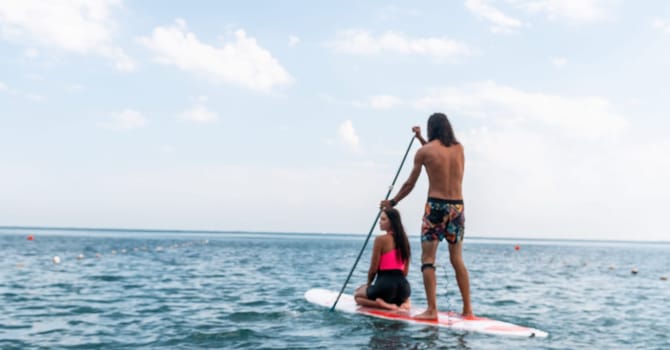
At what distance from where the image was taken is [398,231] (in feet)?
31.9

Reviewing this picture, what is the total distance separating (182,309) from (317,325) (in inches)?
148

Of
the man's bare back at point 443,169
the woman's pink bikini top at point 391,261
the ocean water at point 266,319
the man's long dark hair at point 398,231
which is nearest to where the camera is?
the ocean water at point 266,319

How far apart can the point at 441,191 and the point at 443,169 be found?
32 cm

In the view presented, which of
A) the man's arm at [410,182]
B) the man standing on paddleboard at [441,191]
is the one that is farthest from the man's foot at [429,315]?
the man's arm at [410,182]

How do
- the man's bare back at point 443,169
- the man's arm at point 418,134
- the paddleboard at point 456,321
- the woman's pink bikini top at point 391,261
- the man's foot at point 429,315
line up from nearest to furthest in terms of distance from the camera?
the man's bare back at point 443,169
the paddleboard at point 456,321
the man's foot at point 429,315
the man's arm at point 418,134
the woman's pink bikini top at point 391,261

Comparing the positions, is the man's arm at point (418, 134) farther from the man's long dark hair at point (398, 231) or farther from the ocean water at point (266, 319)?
the ocean water at point (266, 319)

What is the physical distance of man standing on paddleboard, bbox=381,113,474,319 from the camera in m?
8.60

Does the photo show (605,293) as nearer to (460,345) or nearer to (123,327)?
(460,345)

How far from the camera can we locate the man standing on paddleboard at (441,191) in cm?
860

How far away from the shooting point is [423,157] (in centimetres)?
871

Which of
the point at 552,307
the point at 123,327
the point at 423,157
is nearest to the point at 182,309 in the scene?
the point at 123,327

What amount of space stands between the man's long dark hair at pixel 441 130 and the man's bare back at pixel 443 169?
83 millimetres

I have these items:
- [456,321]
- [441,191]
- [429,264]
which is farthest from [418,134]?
[456,321]

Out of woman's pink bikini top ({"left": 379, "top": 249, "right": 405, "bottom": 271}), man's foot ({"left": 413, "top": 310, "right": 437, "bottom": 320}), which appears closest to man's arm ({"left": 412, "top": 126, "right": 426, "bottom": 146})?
woman's pink bikini top ({"left": 379, "top": 249, "right": 405, "bottom": 271})
